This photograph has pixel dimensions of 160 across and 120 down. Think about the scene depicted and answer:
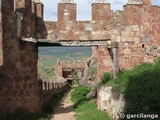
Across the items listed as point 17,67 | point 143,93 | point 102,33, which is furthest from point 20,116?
point 102,33

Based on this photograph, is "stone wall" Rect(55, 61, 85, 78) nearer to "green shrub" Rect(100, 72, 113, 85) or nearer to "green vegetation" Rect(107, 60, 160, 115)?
"green shrub" Rect(100, 72, 113, 85)

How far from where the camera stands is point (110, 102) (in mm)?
8281

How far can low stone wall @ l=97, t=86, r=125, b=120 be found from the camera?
7.06m

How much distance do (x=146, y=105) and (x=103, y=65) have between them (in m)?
Result: 4.69

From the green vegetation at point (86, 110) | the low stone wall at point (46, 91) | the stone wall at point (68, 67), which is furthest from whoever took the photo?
the stone wall at point (68, 67)

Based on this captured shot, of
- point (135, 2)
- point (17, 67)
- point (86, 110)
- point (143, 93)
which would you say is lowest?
point (86, 110)

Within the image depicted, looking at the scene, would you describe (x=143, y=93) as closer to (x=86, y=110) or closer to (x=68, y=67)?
(x=86, y=110)

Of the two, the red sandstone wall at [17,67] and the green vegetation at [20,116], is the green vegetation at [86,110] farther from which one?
the red sandstone wall at [17,67]

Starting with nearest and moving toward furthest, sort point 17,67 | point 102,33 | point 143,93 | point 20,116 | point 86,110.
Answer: point 143,93, point 20,116, point 17,67, point 102,33, point 86,110

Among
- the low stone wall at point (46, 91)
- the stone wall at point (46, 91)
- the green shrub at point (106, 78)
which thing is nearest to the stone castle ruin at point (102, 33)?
the green shrub at point (106, 78)

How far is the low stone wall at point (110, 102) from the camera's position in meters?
7.06

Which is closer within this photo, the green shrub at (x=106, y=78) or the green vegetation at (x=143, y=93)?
the green vegetation at (x=143, y=93)

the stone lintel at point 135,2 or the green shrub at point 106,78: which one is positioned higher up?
the stone lintel at point 135,2

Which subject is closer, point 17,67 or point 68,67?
point 17,67
